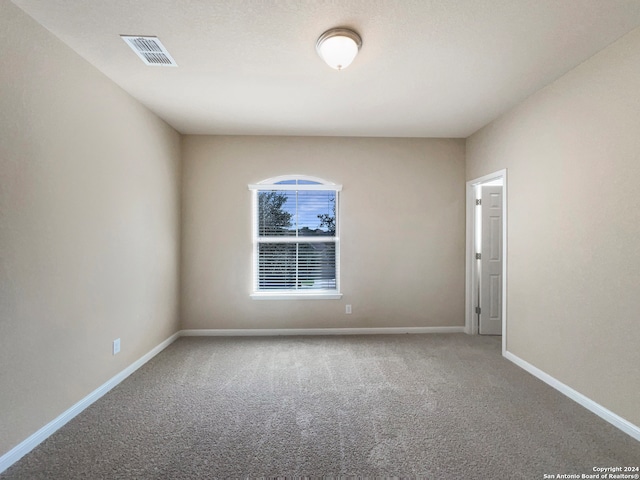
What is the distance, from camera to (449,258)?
13.3 ft

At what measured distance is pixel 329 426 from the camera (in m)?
1.99

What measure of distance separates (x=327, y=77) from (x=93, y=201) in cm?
217

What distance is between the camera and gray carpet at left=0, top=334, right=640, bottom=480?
1.64 meters

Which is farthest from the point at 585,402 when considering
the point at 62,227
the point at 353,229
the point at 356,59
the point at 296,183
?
the point at 62,227

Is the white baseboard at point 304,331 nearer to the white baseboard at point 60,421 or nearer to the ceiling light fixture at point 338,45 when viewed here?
the white baseboard at point 60,421

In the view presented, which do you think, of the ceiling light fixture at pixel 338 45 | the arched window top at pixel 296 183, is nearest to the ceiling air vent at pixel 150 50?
the ceiling light fixture at pixel 338 45

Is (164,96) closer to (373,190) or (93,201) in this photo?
(93,201)

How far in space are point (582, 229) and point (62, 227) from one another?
3.90 m

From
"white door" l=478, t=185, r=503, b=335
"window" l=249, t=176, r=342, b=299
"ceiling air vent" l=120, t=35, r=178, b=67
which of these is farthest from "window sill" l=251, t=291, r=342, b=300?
"ceiling air vent" l=120, t=35, r=178, b=67

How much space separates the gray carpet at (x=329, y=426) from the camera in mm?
1644

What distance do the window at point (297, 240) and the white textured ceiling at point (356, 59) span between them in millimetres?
1129

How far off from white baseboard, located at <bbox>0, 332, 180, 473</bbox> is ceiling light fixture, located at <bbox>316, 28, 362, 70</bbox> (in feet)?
10.2

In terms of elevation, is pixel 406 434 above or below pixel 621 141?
below

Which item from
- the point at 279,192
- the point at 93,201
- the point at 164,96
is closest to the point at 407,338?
the point at 279,192
